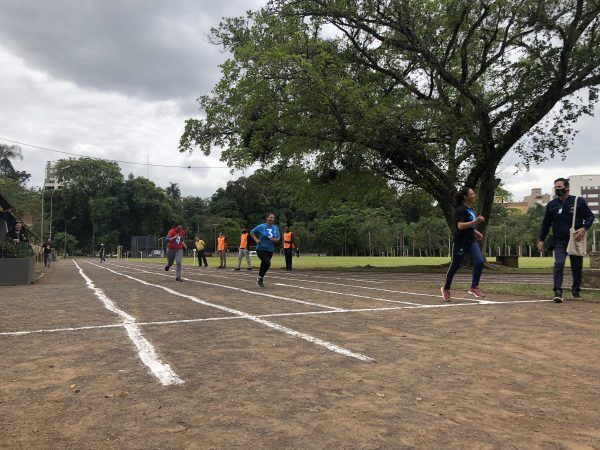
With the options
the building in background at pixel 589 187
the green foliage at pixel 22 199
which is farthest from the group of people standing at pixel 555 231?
the building in background at pixel 589 187

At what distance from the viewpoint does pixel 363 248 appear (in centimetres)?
9419

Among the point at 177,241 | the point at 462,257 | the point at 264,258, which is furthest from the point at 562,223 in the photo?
the point at 177,241

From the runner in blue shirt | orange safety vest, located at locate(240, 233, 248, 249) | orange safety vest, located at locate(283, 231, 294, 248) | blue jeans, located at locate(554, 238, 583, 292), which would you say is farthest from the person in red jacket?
blue jeans, located at locate(554, 238, 583, 292)

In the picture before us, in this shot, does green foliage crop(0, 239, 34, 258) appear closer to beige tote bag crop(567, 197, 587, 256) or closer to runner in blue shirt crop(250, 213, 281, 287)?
runner in blue shirt crop(250, 213, 281, 287)

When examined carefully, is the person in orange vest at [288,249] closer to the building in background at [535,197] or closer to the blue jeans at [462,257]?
the blue jeans at [462,257]

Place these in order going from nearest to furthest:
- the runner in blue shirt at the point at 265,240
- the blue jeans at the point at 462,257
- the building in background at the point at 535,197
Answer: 1. the blue jeans at the point at 462,257
2. the runner in blue shirt at the point at 265,240
3. the building in background at the point at 535,197

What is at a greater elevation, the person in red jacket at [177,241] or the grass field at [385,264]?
the person in red jacket at [177,241]

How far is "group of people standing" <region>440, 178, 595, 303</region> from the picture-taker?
7.81 metres

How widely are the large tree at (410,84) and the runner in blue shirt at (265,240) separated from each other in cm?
746

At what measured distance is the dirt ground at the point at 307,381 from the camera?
2.67 metres

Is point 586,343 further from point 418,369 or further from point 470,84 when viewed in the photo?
point 470,84

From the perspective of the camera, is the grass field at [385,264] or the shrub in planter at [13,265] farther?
the grass field at [385,264]

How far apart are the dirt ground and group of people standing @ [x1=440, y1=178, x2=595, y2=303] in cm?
138

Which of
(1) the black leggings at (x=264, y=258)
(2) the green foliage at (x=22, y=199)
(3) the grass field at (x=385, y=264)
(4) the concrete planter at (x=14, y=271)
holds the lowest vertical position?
(3) the grass field at (x=385, y=264)
